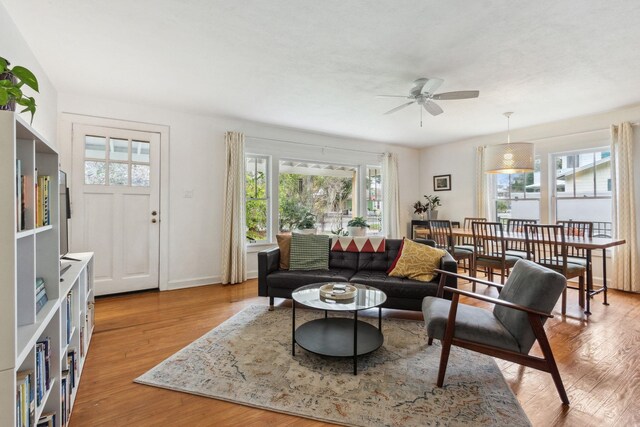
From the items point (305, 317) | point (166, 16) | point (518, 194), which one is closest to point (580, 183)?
point (518, 194)

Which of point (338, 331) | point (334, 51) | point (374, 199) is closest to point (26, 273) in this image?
point (338, 331)

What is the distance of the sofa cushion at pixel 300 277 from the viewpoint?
121 inches

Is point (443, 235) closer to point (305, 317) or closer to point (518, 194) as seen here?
point (518, 194)

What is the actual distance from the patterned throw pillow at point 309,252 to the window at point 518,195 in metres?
3.74

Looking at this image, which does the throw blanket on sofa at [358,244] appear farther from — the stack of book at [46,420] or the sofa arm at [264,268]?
the stack of book at [46,420]

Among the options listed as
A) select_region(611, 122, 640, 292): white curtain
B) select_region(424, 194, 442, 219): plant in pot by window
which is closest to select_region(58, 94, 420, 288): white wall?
select_region(424, 194, 442, 219): plant in pot by window

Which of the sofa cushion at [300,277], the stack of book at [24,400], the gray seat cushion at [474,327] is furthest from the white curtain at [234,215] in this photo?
the stack of book at [24,400]

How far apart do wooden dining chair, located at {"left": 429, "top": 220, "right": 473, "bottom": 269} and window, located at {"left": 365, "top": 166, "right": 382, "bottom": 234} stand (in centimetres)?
179

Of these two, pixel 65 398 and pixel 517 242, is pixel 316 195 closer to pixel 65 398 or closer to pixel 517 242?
pixel 517 242

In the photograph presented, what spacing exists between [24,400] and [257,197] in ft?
12.9

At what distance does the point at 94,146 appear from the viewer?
3.69 metres

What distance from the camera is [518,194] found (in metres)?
5.19

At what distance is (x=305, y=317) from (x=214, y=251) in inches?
81.7

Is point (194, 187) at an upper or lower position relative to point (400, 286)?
upper
